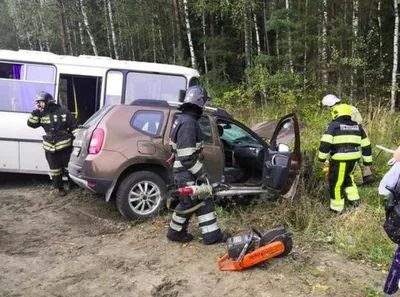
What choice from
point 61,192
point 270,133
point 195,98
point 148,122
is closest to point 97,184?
point 148,122

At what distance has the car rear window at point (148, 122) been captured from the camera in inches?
240

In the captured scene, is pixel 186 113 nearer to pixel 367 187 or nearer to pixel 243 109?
pixel 367 187

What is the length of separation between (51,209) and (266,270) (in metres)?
3.77

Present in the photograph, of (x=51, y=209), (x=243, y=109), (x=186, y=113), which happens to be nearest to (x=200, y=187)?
(x=186, y=113)

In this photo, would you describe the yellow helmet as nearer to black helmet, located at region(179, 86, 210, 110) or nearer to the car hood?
the car hood

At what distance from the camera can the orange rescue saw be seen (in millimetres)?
4184

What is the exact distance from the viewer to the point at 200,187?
4.82 metres

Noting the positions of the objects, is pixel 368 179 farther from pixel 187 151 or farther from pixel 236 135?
pixel 187 151

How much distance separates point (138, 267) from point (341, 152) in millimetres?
3143

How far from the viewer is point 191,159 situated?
4746 millimetres

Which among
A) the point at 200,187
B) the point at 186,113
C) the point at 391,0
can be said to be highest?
the point at 391,0

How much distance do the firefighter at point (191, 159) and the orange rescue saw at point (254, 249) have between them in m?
0.64

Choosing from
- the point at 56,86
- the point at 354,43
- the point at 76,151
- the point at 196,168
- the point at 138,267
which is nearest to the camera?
the point at 138,267

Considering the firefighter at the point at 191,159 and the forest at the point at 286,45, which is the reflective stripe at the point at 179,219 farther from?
the forest at the point at 286,45
